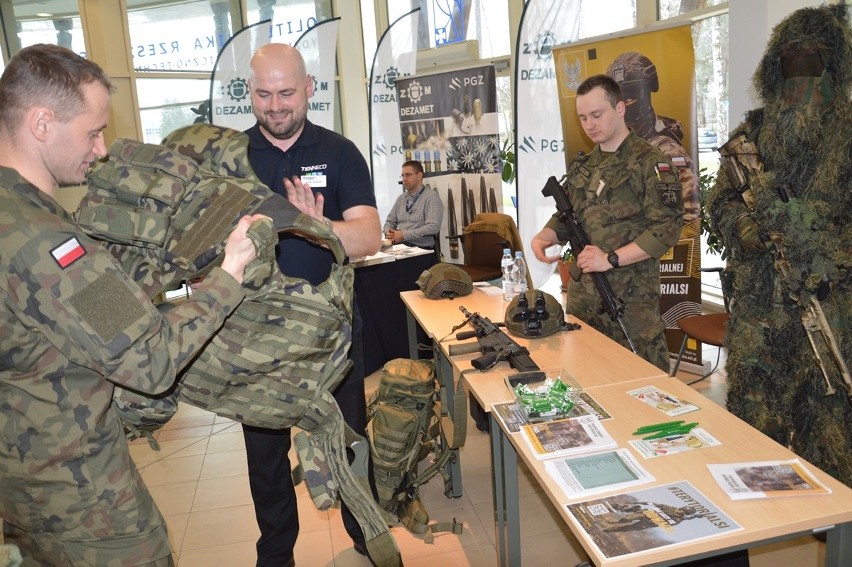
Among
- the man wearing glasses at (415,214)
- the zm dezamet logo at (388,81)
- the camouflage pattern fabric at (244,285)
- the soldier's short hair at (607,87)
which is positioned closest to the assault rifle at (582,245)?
the soldier's short hair at (607,87)

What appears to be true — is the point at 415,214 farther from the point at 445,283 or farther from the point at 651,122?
the point at 445,283

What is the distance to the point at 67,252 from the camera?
3.79ft

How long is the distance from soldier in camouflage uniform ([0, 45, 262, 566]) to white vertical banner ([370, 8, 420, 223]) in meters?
5.59

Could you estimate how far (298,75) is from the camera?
212 cm

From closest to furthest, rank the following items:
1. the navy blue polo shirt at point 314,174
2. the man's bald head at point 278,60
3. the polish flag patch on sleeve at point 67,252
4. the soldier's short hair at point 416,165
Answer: the polish flag patch on sleeve at point 67,252 < the man's bald head at point 278,60 < the navy blue polo shirt at point 314,174 < the soldier's short hair at point 416,165

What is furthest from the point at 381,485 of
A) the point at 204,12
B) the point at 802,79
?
the point at 204,12

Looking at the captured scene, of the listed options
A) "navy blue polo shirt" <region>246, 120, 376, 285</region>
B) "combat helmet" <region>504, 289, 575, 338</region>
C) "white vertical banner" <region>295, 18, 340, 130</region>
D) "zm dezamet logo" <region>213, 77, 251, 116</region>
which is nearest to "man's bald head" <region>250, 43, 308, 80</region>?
"navy blue polo shirt" <region>246, 120, 376, 285</region>

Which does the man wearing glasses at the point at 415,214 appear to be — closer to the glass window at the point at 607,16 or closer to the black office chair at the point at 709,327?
the glass window at the point at 607,16

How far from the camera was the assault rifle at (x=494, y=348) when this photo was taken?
7.65 feet

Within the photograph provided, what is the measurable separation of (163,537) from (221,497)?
197cm

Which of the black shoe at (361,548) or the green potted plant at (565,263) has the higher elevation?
the green potted plant at (565,263)

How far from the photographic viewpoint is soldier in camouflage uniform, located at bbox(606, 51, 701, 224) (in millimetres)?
4184

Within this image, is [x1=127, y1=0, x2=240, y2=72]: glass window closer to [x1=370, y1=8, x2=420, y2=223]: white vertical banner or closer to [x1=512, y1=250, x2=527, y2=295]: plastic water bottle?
[x1=370, y1=8, x2=420, y2=223]: white vertical banner

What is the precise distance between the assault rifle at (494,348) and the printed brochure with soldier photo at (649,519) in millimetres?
820
